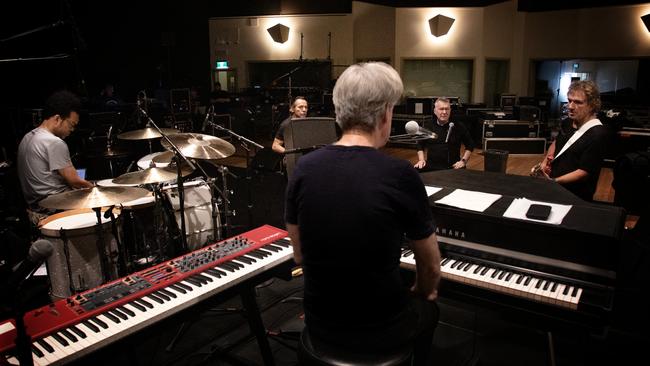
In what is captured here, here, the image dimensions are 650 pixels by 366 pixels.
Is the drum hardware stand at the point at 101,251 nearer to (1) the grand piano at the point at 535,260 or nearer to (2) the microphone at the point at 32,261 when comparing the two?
(2) the microphone at the point at 32,261

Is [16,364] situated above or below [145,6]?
below

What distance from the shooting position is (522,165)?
9.55 meters

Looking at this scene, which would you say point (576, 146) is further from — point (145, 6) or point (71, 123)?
point (145, 6)

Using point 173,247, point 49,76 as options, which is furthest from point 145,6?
point 173,247

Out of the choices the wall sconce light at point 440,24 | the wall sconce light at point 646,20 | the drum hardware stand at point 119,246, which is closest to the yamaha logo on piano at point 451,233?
the drum hardware stand at point 119,246

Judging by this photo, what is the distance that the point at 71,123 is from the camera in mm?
4113

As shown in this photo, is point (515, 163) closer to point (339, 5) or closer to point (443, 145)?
point (443, 145)

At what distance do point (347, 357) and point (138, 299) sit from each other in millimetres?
1107

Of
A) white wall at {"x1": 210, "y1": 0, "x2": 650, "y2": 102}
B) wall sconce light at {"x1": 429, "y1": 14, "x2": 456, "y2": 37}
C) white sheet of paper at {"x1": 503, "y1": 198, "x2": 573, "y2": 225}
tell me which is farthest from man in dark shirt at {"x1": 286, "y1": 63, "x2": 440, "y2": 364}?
wall sconce light at {"x1": 429, "y1": 14, "x2": 456, "y2": 37}

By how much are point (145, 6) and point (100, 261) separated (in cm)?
1161

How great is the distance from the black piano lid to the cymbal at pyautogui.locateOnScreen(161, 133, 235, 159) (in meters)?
1.85

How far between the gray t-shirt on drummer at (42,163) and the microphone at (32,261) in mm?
3002

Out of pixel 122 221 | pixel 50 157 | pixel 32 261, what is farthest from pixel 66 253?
pixel 32 261

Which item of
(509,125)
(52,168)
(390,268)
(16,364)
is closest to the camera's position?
(390,268)
